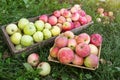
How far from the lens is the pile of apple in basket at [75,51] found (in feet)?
10.7

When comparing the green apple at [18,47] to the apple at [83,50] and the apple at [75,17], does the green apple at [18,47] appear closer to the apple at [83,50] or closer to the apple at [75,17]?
the apple at [83,50]

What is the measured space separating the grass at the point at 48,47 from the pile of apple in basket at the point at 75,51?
0.17 m

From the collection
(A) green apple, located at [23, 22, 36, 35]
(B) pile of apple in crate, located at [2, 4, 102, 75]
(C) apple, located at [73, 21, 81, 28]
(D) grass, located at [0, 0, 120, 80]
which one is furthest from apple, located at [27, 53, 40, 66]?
(C) apple, located at [73, 21, 81, 28]

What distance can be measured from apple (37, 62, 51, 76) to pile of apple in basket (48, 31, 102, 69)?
0.10m

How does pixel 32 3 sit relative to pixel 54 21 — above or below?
above

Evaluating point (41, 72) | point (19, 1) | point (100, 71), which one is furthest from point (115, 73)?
point (19, 1)

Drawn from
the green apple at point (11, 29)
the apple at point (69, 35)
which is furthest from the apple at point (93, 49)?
the green apple at point (11, 29)

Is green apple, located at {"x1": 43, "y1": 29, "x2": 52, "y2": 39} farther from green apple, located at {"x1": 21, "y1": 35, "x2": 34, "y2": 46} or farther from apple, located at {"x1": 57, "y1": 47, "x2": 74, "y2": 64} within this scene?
apple, located at {"x1": 57, "y1": 47, "x2": 74, "y2": 64}

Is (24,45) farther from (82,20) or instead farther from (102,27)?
(102,27)

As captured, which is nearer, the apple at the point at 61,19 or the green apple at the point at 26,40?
the green apple at the point at 26,40

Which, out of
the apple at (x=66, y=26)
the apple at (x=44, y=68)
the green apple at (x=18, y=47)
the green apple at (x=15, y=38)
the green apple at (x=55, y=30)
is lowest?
the apple at (x=44, y=68)

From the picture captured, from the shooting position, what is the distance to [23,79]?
3.17 meters

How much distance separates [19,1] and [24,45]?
1.32 meters

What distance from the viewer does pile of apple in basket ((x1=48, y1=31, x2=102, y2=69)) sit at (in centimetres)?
327
